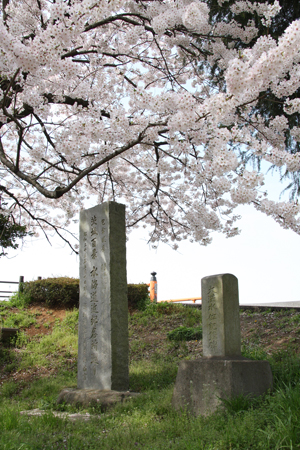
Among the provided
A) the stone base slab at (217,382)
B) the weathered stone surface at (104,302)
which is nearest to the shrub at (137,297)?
the weathered stone surface at (104,302)

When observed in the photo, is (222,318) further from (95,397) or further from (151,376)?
(151,376)

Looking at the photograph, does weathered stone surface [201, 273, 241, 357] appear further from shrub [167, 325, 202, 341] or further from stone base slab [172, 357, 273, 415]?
shrub [167, 325, 202, 341]

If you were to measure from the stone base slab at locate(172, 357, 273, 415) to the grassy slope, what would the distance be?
0.17 m

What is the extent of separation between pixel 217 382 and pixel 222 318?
104 cm

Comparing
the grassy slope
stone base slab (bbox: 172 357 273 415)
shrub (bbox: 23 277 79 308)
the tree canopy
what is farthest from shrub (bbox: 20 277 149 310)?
stone base slab (bbox: 172 357 273 415)

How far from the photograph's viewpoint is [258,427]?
10.9 ft

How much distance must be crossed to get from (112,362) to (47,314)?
20.0 feet

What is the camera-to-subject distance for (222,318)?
17.3 ft

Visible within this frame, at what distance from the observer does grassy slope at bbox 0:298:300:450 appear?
334 cm

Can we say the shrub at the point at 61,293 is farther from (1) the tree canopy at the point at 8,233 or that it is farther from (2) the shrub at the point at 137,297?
(1) the tree canopy at the point at 8,233

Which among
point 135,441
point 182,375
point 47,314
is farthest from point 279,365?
point 47,314

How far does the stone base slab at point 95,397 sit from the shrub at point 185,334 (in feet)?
10.9

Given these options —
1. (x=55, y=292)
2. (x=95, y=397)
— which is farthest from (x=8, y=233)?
(x=95, y=397)

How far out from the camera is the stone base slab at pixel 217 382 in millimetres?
4270
